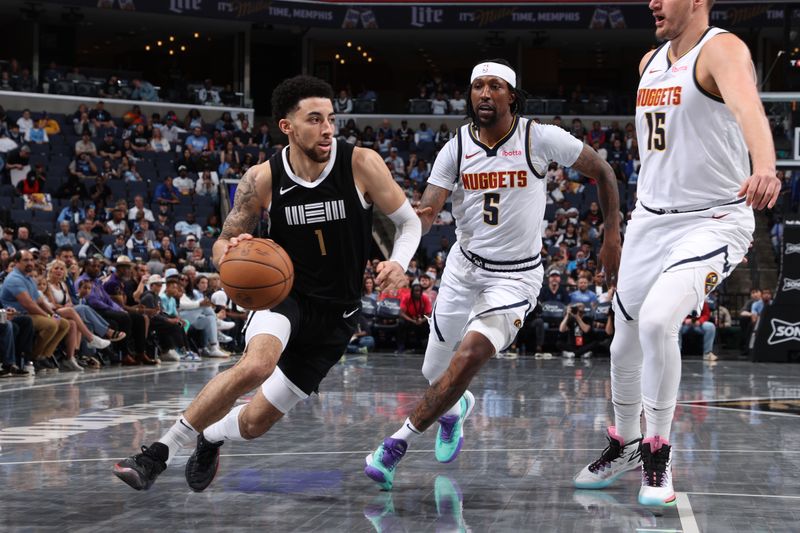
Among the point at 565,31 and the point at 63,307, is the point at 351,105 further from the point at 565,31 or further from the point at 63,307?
the point at 63,307

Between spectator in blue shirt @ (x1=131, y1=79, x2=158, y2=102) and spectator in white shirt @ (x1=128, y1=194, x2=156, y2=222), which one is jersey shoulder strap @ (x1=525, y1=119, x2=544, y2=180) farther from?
spectator in blue shirt @ (x1=131, y1=79, x2=158, y2=102)

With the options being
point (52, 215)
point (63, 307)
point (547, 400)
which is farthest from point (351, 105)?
point (547, 400)

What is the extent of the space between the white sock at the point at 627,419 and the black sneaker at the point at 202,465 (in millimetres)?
1999

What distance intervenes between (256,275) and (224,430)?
859 millimetres

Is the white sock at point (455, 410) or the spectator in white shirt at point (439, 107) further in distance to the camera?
Result: the spectator in white shirt at point (439, 107)

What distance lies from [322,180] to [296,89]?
1.61 ft

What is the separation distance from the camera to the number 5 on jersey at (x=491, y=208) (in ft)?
20.1

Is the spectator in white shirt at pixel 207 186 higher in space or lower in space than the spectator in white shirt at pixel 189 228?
higher

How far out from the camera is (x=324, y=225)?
5438 mm

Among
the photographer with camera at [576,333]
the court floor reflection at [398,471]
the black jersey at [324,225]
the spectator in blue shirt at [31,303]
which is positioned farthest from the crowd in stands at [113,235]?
the black jersey at [324,225]

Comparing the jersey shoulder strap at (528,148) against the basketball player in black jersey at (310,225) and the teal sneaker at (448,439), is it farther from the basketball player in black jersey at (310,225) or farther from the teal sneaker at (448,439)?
the teal sneaker at (448,439)

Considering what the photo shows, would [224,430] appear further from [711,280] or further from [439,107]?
[439,107]

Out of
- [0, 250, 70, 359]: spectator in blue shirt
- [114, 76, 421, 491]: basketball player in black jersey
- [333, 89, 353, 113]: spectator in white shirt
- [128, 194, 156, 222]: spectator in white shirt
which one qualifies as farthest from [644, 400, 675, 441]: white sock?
[333, 89, 353, 113]: spectator in white shirt

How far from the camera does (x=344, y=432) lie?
304 inches
